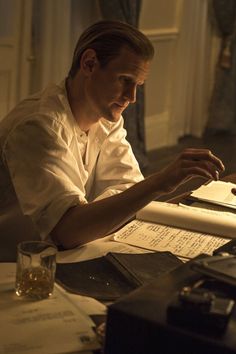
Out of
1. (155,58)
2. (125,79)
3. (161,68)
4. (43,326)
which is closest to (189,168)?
(125,79)

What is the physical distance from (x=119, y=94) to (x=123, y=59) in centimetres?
9

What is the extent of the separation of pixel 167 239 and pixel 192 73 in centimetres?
463

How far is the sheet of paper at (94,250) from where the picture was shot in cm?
157

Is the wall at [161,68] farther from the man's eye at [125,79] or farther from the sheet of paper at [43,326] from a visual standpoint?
the sheet of paper at [43,326]

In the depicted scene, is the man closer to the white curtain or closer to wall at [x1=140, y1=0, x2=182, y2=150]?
wall at [x1=140, y1=0, x2=182, y2=150]

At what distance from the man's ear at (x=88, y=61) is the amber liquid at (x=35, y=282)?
2.11 ft

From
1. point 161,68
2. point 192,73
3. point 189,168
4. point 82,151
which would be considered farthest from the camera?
point 192,73

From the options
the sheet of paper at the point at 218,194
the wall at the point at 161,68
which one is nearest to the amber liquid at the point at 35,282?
the sheet of paper at the point at 218,194

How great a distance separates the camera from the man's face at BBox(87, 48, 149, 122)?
1.77 metres

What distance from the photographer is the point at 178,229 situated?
71.6 inches

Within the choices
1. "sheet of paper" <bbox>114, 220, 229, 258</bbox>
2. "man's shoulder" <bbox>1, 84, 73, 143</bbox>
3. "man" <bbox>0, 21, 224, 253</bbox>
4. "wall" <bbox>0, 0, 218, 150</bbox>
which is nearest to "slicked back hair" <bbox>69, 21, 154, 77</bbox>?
"man" <bbox>0, 21, 224, 253</bbox>

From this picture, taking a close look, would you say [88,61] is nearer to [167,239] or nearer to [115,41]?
[115,41]

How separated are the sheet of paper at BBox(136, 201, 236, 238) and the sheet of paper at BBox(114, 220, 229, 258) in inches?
0.6

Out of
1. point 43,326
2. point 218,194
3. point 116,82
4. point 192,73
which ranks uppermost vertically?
point 116,82
